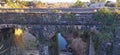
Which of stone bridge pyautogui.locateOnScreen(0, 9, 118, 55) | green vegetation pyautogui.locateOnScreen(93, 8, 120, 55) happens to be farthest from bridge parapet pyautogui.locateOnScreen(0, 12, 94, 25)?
green vegetation pyautogui.locateOnScreen(93, 8, 120, 55)

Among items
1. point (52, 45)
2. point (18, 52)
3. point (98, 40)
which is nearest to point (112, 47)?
point (98, 40)

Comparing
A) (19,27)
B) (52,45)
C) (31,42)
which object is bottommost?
(31,42)

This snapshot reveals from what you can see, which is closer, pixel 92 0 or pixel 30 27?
pixel 30 27

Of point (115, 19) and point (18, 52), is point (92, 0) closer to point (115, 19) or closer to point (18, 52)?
point (18, 52)

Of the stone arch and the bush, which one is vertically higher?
the bush

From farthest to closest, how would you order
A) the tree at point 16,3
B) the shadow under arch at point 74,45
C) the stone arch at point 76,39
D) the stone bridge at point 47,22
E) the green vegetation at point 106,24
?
the tree at point 16,3, the shadow under arch at point 74,45, the stone arch at point 76,39, the stone bridge at point 47,22, the green vegetation at point 106,24

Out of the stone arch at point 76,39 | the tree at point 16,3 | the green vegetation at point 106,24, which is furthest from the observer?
the tree at point 16,3

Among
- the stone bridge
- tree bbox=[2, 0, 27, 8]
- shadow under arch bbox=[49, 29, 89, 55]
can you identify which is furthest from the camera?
tree bbox=[2, 0, 27, 8]

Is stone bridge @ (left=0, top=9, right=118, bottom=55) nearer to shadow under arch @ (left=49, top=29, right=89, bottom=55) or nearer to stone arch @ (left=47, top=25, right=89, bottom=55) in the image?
stone arch @ (left=47, top=25, right=89, bottom=55)

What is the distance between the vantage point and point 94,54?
735 inches

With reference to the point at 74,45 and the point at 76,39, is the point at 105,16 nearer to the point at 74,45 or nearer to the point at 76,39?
the point at 76,39

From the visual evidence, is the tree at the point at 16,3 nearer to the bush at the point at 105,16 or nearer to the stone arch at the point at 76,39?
the stone arch at the point at 76,39

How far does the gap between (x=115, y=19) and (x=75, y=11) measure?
8.84ft

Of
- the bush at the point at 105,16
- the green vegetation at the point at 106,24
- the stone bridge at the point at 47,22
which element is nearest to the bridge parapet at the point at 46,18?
the stone bridge at the point at 47,22
